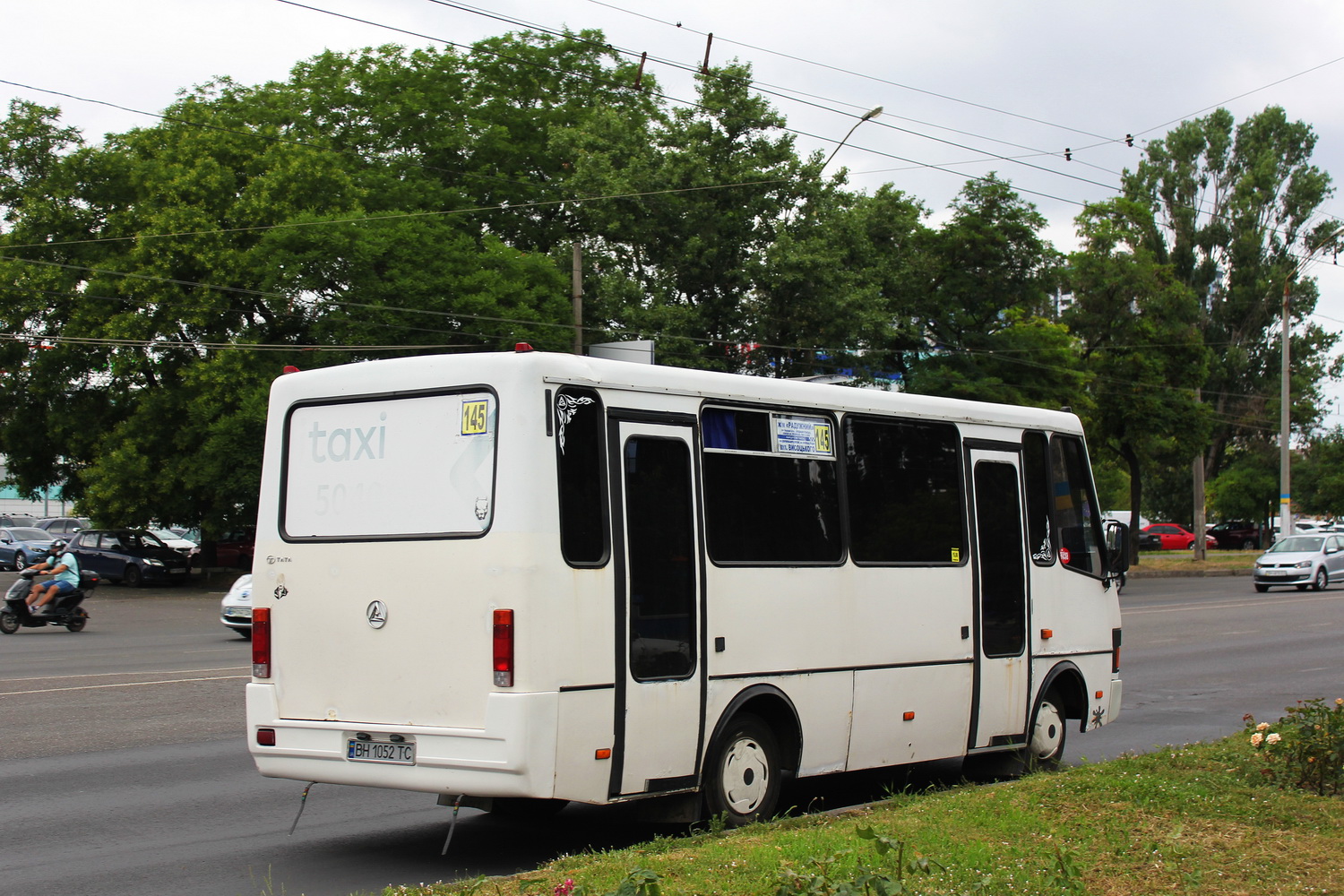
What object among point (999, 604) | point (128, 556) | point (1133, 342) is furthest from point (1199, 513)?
point (999, 604)

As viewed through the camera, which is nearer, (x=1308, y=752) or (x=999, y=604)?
(x=1308, y=752)

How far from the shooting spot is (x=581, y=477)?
6902 millimetres

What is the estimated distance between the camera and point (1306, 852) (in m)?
6.37

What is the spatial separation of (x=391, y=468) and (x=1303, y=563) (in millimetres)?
37062

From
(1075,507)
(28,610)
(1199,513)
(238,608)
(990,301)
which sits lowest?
(28,610)

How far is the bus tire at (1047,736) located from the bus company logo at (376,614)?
537cm

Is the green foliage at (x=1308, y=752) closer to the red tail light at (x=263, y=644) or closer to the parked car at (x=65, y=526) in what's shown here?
the red tail light at (x=263, y=644)

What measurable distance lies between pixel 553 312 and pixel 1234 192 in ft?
151

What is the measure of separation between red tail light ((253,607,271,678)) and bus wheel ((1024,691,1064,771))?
573 cm

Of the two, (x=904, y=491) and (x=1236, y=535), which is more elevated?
(x=904, y=491)

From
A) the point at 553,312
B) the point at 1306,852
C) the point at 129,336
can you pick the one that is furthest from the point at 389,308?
the point at 1306,852

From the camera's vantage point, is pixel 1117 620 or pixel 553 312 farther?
pixel 553 312

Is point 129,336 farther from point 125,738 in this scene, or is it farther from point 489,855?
point 489,855

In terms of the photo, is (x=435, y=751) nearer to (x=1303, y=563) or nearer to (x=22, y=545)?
(x=1303, y=563)
